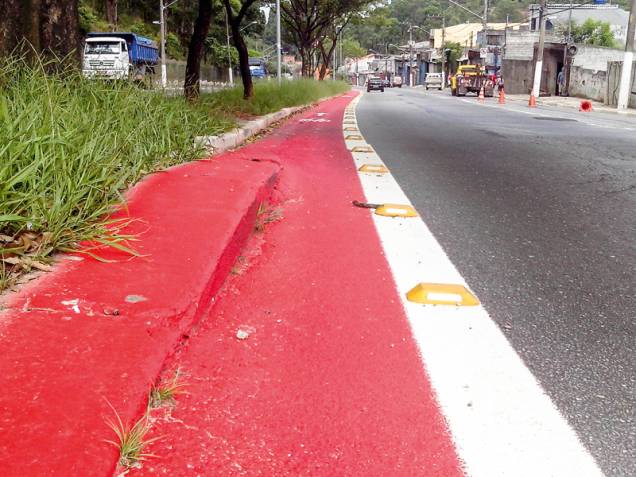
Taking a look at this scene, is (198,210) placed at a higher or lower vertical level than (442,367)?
higher

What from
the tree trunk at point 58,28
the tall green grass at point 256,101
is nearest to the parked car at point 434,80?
the tall green grass at point 256,101

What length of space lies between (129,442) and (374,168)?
5612 millimetres

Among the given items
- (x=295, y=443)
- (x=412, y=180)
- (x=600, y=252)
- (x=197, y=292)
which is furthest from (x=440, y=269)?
(x=412, y=180)

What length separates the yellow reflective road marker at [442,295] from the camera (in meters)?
2.91

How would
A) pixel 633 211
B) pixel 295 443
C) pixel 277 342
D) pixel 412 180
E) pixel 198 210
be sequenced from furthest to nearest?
1. pixel 412 180
2. pixel 633 211
3. pixel 198 210
4. pixel 277 342
5. pixel 295 443

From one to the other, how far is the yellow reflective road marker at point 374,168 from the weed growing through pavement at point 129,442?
5306mm

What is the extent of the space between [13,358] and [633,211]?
462 cm

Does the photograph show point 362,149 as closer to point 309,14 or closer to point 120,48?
point 120,48

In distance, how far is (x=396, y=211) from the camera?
15.7 ft

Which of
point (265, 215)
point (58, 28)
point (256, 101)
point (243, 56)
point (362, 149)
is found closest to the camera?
point (265, 215)

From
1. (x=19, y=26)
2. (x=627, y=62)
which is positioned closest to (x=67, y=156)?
(x=19, y=26)

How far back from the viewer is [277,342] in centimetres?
251

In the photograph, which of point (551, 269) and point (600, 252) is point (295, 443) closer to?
point (551, 269)

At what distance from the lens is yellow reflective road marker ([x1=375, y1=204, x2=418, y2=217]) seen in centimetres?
472
